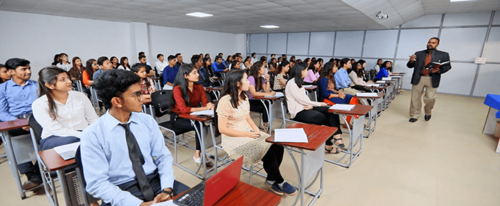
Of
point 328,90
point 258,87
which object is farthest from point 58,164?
point 328,90

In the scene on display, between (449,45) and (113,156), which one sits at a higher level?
(449,45)

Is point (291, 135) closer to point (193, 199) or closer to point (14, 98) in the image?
point (193, 199)

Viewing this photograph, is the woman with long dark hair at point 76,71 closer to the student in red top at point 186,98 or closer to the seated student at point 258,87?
the student in red top at point 186,98

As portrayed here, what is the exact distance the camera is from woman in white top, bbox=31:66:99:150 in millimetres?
1840

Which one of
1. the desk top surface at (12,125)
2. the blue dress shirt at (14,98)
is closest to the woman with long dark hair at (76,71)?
the blue dress shirt at (14,98)

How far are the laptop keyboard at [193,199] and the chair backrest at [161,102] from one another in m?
1.94

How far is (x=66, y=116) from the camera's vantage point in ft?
6.41

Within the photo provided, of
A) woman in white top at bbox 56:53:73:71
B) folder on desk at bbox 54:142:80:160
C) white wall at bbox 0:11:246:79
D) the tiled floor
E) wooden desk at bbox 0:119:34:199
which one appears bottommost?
the tiled floor

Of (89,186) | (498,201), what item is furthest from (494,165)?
(89,186)

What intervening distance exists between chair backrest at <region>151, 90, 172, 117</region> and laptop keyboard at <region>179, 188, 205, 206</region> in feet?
6.37

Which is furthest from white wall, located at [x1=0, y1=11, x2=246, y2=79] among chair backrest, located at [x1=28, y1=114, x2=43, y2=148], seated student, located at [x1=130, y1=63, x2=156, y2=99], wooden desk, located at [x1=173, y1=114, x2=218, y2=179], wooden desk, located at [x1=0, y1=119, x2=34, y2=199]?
wooden desk, located at [x1=173, y1=114, x2=218, y2=179]

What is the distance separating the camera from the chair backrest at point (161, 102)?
280 centimetres

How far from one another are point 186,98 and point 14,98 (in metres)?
1.80

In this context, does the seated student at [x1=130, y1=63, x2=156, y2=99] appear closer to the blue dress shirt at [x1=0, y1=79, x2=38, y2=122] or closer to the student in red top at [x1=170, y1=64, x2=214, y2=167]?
the student in red top at [x1=170, y1=64, x2=214, y2=167]
